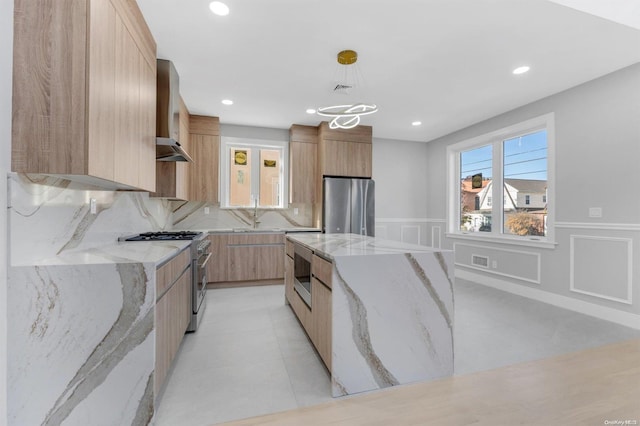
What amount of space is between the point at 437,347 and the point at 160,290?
1838 millimetres

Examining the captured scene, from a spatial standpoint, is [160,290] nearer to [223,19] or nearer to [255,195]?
[223,19]

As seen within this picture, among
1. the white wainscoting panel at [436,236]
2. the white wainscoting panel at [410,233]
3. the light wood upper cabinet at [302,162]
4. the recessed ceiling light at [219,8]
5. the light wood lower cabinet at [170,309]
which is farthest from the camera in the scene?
the white wainscoting panel at [410,233]

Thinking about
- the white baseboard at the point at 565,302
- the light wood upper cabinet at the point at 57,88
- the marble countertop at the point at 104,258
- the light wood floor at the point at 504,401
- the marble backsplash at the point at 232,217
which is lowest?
the light wood floor at the point at 504,401

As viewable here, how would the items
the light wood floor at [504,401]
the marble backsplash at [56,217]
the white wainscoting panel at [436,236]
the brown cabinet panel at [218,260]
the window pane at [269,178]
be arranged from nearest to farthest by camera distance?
the marble backsplash at [56,217] → the light wood floor at [504,401] → the brown cabinet panel at [218,260] → the window pane at [269,178] → the white wainscoting panel at [436,236]

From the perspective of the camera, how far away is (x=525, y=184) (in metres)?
4.04

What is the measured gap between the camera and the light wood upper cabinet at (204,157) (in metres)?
4.44

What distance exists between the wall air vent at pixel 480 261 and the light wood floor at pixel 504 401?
8.04 feet

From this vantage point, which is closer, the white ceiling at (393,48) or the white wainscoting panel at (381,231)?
the white ceiling at (393,48)

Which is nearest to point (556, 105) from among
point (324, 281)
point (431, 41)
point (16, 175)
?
point (431, 41)

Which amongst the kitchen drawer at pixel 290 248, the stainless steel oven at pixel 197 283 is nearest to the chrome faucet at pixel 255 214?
the kitchen drawer at pixel 290 248

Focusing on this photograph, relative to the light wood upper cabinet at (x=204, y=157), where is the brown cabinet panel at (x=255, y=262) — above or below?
below

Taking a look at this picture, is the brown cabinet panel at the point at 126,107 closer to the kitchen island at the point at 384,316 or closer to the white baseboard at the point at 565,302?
the kitchen island at the point at 384,316

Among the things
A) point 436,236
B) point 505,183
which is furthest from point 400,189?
point 505,183

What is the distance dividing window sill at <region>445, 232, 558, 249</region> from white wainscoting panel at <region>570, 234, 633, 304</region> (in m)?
0.28
